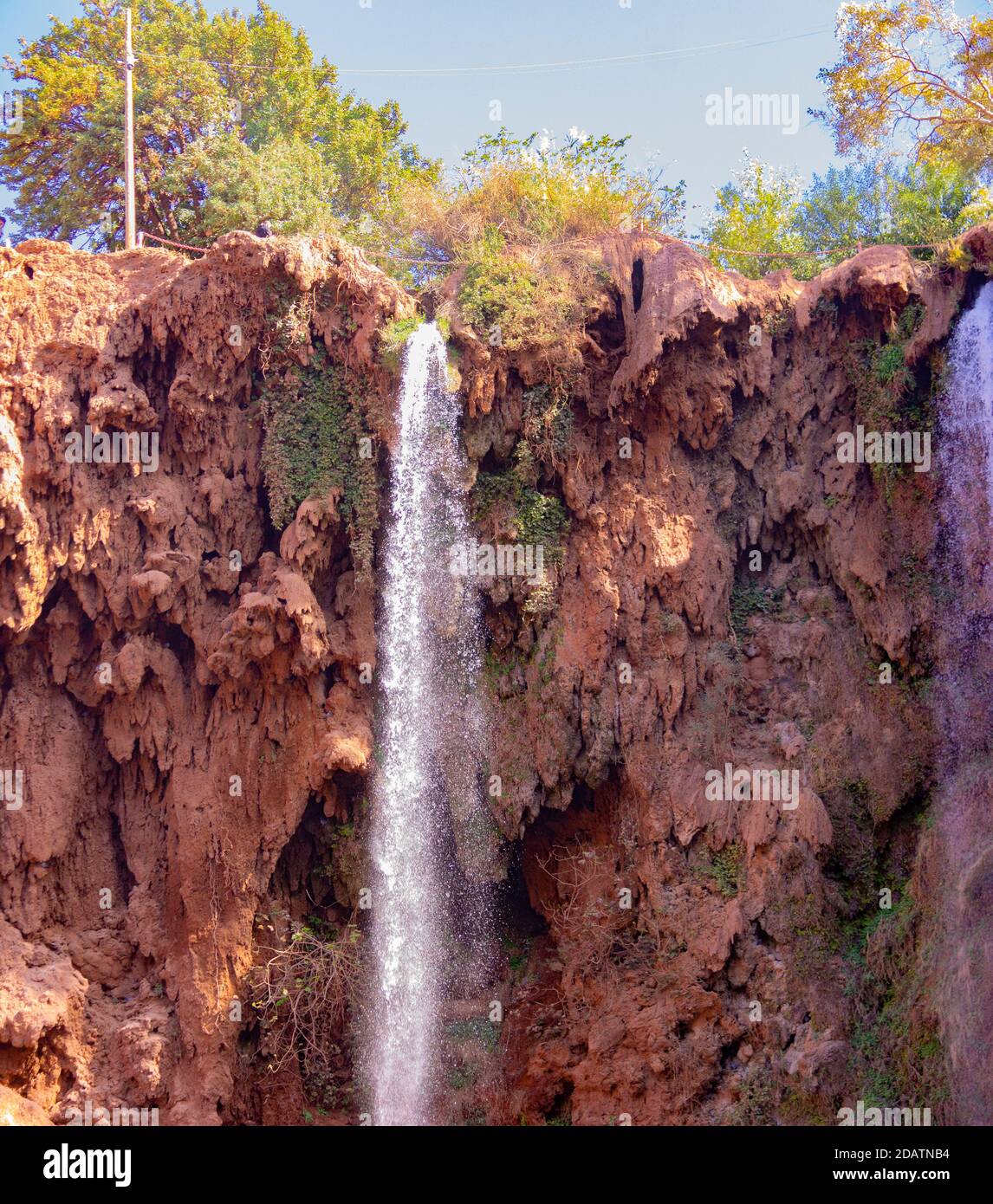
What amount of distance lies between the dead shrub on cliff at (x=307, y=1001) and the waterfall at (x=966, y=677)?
26.0ft

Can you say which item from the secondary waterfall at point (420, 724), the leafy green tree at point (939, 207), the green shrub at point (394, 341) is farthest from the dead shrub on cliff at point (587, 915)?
the leafy green tree at point (939, 207)

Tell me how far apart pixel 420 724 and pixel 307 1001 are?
4156 mm

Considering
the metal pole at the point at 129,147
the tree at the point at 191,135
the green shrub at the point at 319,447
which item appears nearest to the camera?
the green shrub at the point at 319,447

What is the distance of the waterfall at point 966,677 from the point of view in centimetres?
1385

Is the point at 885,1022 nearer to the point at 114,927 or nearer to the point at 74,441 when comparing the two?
the point at 114,927

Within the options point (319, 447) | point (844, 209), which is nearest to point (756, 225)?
point (844, 209)

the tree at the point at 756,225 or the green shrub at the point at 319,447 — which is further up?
the tree at the point at 756,225

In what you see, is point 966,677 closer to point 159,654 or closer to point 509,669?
point 509,669

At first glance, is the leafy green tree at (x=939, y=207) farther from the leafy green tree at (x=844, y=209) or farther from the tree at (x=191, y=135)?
the tree at (x=191, y=135)

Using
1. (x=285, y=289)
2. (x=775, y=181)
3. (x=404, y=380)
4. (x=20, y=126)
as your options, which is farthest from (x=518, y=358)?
(x=20, y=126)

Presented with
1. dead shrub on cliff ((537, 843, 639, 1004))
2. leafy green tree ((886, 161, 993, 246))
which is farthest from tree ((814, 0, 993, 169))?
dead shrub on cliff ((537, 843, 639, 1004))

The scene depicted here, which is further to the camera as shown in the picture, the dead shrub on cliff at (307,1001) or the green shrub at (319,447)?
the green shrub at (319,447)

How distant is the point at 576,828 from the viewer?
1806cm

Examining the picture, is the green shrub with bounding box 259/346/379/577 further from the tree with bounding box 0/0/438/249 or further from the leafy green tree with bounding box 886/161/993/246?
the leafy green tree with bounding box 886/161/993/246
